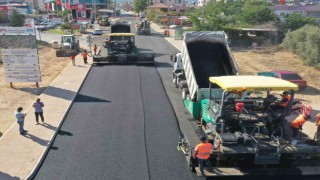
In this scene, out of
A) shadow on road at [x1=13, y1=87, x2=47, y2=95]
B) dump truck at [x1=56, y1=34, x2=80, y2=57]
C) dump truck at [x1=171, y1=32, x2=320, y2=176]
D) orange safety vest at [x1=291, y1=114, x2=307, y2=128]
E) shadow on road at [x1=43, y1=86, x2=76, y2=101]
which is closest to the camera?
dump truck at [x1=171, y1=32, x2=320, y2=176]

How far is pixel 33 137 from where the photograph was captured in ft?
41.3

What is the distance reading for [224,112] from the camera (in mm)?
10250

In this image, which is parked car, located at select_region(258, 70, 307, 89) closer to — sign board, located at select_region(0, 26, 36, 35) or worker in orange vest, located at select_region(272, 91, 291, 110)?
worker in orange vest, located at select_region(272, 91, 291, 110)

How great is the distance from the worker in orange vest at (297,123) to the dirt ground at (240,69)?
307 inches

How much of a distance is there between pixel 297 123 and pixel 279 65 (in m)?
18.0

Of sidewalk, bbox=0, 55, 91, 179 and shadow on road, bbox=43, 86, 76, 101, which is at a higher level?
shadow on road, bbox=43, 86, 76, 101

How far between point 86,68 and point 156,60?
6.69m

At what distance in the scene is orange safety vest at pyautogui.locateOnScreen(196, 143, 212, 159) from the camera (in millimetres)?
9266

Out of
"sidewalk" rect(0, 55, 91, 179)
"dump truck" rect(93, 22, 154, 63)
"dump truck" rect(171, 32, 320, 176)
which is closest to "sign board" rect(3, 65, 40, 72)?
"sidewalk" rect(0, 55, 91, 179)

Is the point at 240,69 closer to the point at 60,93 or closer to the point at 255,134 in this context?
the point at 60,93

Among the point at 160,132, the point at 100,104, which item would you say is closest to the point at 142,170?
the point at 160,132

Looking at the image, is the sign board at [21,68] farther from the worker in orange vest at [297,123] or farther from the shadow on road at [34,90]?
the worker in orange vest at [297,123]

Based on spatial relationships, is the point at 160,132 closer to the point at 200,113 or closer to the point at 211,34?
the point at 200,113

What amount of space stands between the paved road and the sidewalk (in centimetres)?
39
